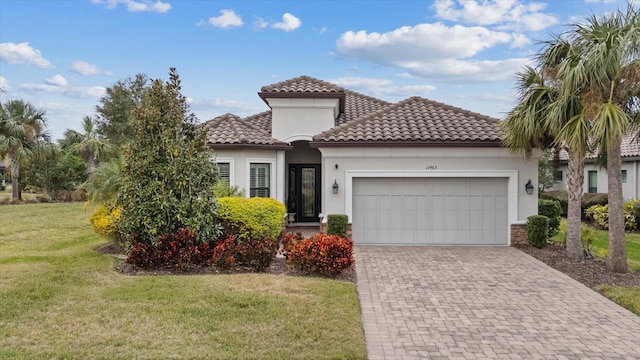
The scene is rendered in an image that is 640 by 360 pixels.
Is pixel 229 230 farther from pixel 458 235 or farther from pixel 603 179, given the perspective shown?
pixel 603 179

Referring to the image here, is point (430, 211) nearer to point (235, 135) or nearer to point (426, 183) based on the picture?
point (426, 183)

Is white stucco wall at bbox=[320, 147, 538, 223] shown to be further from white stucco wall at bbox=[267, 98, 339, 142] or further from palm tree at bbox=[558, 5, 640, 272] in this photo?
palm tree at bbox=[558, 5, 640, 272]

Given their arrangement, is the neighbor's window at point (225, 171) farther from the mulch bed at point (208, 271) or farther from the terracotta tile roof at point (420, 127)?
the mulch bed at point (208, 271)

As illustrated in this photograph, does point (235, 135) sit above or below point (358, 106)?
below

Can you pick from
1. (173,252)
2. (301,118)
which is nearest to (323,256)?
(173,252)

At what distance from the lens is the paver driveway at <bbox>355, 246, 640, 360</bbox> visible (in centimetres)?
585

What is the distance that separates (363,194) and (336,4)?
335 inches

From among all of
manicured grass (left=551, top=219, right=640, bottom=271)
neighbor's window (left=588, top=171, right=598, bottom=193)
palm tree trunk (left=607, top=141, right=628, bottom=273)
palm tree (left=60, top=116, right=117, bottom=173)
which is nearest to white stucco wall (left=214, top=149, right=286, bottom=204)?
palm tree trunk (left=607, top=141, right=628, bottom=273)

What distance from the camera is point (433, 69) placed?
23.2 meters

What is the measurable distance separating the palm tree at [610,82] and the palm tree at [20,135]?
103 feet

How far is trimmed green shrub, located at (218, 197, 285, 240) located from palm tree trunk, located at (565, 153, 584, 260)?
311 inches

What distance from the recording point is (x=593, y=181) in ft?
85.0

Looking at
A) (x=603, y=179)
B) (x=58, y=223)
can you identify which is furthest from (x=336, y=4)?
(x=603, y=179)

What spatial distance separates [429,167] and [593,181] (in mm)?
17203
